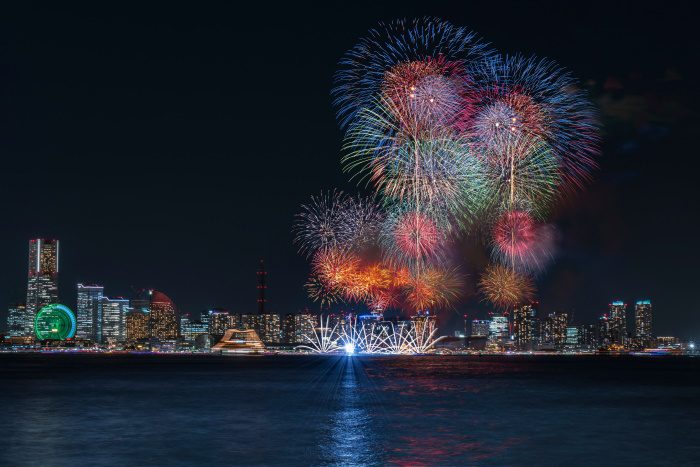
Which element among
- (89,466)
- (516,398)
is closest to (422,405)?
(516,398)

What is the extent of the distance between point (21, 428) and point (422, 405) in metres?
21.1

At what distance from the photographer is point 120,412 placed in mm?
40906

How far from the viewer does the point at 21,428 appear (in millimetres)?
33219

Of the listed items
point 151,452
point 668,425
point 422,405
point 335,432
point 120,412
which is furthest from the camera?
point 422,405

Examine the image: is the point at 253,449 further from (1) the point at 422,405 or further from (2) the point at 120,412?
(1) the point at 422,405

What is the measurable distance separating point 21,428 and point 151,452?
33.7ft

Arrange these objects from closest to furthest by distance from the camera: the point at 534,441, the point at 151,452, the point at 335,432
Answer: the point at 151,452 → the point at 534,441 → the point at 335,432

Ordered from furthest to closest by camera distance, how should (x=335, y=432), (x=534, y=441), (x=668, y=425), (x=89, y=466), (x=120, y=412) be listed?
1. (x=120, y=412)
2. (x=668, y=425)
3. (x=335, y=432)
4. (x=534, y=441)
5. (x=89, y=466)

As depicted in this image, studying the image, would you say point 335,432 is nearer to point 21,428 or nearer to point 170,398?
point 21,428

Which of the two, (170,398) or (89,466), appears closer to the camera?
(89,466)

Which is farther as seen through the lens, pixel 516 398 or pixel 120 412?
pixel 516 398

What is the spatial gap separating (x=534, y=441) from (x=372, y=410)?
13633 mm

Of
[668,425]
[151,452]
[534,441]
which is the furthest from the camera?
[668,425]

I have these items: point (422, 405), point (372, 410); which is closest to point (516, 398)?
point (422, 405)
